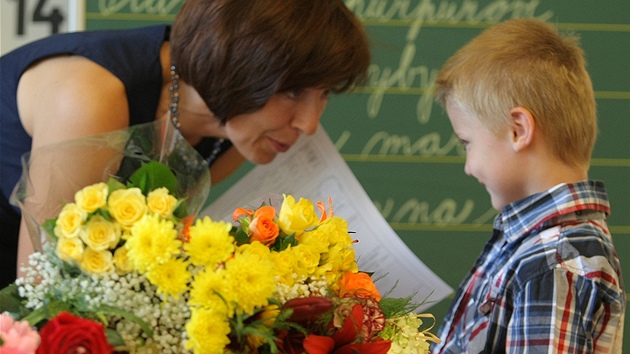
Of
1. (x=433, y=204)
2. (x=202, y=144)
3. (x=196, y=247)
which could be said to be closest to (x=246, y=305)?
(x=196, y=247)

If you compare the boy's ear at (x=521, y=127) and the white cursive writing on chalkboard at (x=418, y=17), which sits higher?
the white cursive writing on chalkboard at (x=418, y=17)

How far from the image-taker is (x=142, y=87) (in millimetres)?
1346

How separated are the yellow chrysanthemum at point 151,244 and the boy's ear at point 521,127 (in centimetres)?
84

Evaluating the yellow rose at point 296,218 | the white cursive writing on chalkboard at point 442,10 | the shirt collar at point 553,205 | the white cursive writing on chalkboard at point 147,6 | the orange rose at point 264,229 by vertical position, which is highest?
the white cursive writing on chalkboard at point 442,10

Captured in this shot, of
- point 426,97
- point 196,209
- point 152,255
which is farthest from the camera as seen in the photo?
point 426,97

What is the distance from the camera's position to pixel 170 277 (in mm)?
625

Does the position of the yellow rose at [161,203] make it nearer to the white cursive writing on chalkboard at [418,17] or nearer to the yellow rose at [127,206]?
the yellow rose at [127,206]

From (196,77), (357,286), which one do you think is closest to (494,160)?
(196,77)

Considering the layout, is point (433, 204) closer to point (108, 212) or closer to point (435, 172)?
point (435, 172)

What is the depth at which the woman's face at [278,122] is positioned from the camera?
1.34 metres

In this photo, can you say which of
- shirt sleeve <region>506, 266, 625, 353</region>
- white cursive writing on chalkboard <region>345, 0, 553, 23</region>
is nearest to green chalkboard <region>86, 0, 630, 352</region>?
white cursive writing on chalkboard <region>345, 0, 553, 23</region>

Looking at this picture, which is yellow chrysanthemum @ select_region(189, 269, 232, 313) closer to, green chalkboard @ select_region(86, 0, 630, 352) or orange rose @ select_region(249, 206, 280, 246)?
orange rose @ select_region(249, 206, 280, 246)

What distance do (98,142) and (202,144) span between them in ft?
2.58

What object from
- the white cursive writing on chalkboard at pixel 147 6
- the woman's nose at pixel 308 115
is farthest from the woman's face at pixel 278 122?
the white cursive writing on chalkboard at pixel 147 6
